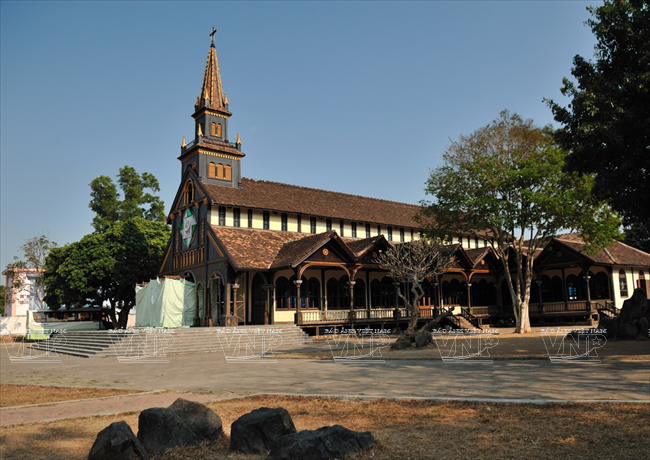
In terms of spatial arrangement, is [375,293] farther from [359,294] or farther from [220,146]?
[220,146]

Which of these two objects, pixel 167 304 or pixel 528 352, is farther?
pixel 167 304

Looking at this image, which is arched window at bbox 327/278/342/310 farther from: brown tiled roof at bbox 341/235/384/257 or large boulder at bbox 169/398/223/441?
large boulder at bbox 169/398/223/441

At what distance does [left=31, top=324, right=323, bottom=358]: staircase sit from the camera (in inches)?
945

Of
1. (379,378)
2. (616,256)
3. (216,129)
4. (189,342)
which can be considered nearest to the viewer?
(379,378)

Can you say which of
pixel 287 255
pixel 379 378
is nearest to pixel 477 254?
pixel 287 255

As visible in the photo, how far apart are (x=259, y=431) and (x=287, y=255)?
25.3 metres

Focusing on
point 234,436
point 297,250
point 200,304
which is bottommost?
point 234,436

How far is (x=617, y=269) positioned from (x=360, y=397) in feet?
116

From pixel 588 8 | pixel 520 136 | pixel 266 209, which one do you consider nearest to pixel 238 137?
pixel 266 209

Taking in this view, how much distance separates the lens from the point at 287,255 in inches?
1235

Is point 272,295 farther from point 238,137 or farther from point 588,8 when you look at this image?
point 588,8

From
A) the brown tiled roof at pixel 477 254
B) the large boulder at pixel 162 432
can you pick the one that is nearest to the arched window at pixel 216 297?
the brown tiled roof at pixel 477 254

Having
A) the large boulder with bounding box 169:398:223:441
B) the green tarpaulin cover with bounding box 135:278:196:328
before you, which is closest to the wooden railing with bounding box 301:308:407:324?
the green tarpaulin cover with bounding box 135:278:196:328

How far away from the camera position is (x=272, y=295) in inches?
1264
